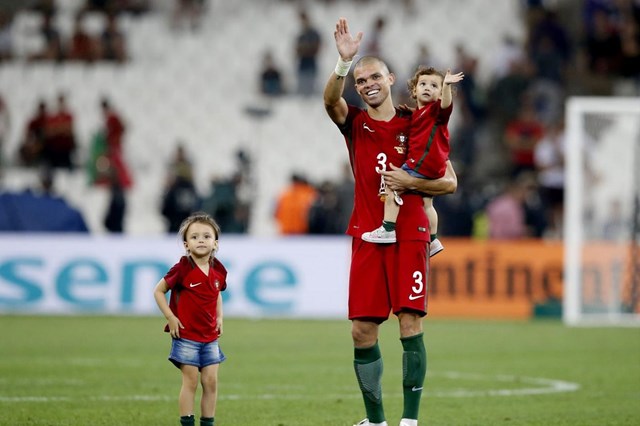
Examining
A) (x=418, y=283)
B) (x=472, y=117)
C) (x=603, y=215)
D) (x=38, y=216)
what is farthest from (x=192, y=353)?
(x=472, y=117)

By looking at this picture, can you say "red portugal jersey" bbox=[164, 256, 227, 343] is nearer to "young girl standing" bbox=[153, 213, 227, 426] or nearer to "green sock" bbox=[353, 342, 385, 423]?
"young girl standing" bbox=[153, 213, 227, 426]

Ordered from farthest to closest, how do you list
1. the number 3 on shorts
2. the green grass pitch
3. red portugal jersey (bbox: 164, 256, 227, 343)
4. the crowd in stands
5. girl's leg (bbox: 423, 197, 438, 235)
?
the crowd in stands → the green grass pitch → girl's leg (bbox: 423, 197, 438, 235) → the number 3 on shorts → red portugal jersey (bbox: 164, 256, 227, 343)

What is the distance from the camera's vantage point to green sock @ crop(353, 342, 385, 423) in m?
8.23

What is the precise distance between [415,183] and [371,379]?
1.26 m

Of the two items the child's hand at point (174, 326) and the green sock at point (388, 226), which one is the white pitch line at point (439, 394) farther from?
the green sock at point (388, 226)

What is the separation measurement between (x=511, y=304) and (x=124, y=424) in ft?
44.7

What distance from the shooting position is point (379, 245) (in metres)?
8.26

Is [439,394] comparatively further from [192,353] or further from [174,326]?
[174,326]

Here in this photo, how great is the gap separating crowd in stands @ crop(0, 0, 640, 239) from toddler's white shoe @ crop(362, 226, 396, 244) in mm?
15093

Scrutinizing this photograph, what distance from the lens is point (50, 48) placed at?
2878 cm

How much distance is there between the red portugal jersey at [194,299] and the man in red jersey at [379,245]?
0.87 m

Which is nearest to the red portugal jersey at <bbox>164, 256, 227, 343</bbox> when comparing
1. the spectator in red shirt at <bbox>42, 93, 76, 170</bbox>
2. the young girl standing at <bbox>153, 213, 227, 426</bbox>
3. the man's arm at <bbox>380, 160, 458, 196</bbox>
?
the young girl standing at <bbox>153, 213, 227, 426</bbox>

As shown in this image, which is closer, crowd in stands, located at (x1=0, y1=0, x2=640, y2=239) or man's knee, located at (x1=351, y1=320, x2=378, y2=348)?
man's knee, located at (x1=351, y1=320, x2=378, y2=348)

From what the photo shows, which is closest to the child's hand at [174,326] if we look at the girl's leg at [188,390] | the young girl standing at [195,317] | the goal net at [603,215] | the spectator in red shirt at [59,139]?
the young girl standing at [195,317]
